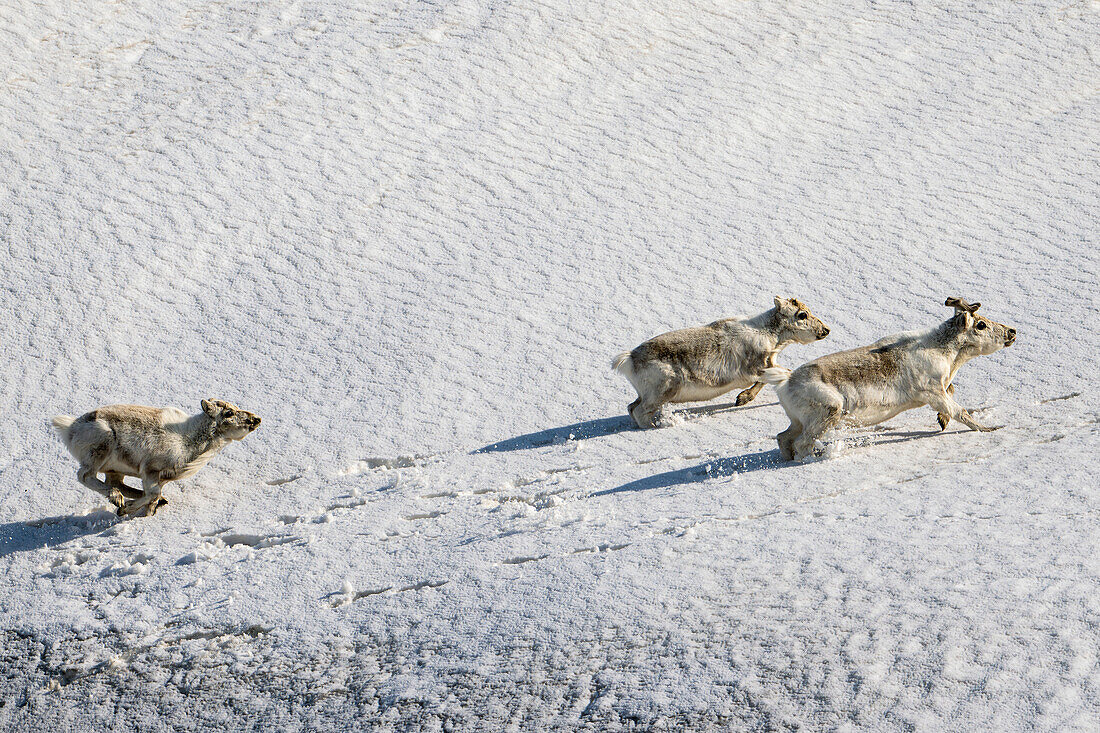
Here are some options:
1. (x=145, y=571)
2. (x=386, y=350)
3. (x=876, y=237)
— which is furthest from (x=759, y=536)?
(x=876, y=237)

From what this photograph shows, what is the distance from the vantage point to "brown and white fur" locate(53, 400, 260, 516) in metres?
7.77

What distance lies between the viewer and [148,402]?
9508 millimetres

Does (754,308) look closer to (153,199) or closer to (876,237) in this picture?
(876,237)

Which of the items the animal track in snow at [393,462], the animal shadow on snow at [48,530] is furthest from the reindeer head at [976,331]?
the animal shadow on snow at [48,530]

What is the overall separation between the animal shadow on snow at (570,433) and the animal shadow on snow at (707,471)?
1.00 meters

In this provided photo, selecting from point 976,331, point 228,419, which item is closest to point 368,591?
point 228,419

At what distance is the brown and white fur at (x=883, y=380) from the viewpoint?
8117 mm

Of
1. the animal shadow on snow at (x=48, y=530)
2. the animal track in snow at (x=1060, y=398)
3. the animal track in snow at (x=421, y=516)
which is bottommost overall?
the animal shadow on snow at (x=48, y=530)

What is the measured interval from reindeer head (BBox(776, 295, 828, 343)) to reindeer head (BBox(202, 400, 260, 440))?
456 centimetres

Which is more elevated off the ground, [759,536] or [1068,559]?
[1068,559]

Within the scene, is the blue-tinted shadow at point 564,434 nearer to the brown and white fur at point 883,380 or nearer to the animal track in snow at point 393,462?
the animal track in snow at point 393,462

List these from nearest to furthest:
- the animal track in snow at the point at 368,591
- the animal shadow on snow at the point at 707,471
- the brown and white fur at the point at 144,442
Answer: the animal track in snow at the point at 368,591, the brown and white fur at the point at 144,442, the animal shadow on snow at the point at 707,471

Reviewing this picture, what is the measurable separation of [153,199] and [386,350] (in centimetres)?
411

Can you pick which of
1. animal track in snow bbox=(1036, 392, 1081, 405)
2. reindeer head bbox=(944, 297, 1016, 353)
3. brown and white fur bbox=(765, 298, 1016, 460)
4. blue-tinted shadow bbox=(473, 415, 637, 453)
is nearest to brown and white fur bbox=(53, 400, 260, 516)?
blue-tinted shadow bbox=(473, 415, 637, 453)
